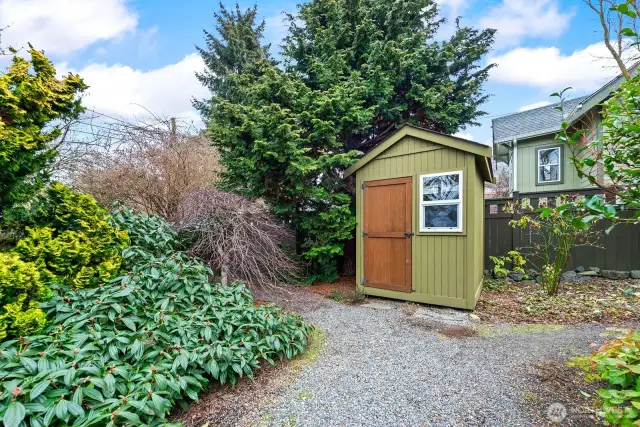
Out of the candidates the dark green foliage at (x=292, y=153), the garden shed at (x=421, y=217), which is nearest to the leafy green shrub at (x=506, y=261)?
the garden shed at (x=421, y=217)

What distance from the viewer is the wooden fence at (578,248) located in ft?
15.9

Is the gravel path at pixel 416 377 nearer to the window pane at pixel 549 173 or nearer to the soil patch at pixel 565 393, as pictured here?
the soil patch at pixel 565 393

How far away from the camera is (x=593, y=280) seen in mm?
4965

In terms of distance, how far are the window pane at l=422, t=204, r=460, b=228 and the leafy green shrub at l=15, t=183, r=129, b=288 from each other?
3699 millimetres

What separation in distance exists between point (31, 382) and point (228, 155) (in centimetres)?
408

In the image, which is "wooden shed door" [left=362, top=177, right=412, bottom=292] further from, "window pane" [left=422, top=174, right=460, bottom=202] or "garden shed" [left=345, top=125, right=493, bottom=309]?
"window pane" [left=422, top=174, right=460, bottom=202]

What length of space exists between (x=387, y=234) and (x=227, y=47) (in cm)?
1049

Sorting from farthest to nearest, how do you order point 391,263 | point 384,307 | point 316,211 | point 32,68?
point 316,211 → point 391,263 → point 384,307 → point 32,68

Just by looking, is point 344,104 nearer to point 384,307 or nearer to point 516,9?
point 384,307

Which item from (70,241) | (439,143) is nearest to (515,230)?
(439,143)

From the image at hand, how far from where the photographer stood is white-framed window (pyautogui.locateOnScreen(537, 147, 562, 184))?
8.15 metres

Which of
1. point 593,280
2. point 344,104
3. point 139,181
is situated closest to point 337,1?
point 344,104

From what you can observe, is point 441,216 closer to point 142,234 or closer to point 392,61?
point 392,61

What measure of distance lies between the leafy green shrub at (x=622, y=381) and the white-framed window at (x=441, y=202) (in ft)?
7.80
